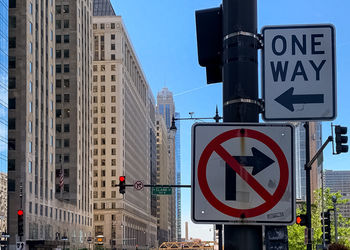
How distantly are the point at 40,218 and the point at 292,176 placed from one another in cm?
9496

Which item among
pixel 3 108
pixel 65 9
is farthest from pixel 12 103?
pixel 65 9

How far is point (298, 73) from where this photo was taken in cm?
519

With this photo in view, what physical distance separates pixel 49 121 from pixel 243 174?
10132cm

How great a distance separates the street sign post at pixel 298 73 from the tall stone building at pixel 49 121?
6506 centimetres

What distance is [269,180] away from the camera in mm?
4594

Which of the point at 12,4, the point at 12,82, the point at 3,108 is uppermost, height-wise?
the point at 12,4

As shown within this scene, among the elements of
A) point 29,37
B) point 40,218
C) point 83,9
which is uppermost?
point 83,9

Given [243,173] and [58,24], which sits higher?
[58,24]

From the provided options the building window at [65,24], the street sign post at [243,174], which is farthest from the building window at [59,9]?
the street sign post at [243,174]

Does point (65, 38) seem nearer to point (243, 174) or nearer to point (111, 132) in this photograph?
point (111, 132)

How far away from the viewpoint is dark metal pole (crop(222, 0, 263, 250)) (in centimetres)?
493

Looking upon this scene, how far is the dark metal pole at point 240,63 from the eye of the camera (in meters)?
4.93

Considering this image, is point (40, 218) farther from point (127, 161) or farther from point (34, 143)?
point (127, 161)

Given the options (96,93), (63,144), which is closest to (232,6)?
(63,144)
